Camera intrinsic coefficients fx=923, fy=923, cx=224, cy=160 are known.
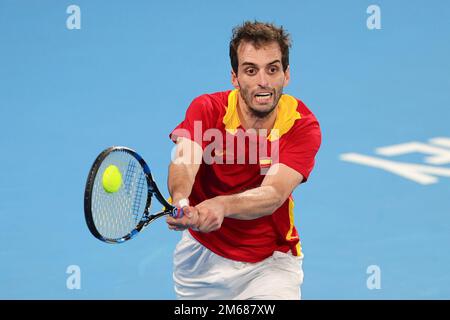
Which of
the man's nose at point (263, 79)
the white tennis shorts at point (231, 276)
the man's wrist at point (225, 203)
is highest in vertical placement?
the man's nose at point (263, 79)

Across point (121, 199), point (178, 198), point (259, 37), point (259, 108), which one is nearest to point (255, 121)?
point (259, 108)

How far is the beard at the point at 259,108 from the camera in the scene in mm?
6309

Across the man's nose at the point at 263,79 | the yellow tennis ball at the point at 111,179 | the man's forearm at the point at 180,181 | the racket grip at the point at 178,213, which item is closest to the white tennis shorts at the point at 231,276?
the man's forearm at the point at 180,181

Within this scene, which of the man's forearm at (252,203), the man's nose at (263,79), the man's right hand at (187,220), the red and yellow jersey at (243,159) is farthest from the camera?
the red and yellow jersey at (243,159)

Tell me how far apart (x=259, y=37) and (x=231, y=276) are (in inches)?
65.7

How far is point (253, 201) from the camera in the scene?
6008 millimetres

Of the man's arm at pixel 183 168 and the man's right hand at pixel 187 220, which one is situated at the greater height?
the man's arm at pixel 183 168

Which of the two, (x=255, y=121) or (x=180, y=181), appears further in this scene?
(x=255, y=121)

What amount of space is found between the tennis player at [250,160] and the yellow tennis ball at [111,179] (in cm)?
45

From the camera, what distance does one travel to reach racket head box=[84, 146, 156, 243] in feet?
18.1

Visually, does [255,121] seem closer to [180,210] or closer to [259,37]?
[259,37]

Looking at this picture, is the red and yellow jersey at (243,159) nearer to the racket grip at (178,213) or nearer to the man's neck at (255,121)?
the man's neck at (255,121)

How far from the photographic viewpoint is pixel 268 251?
6.47m
